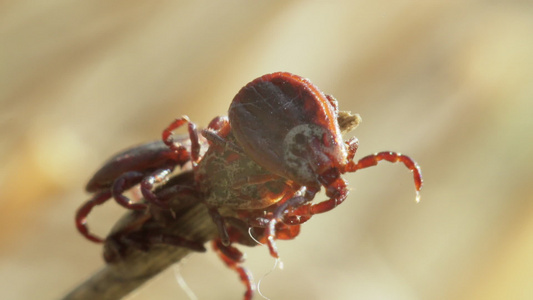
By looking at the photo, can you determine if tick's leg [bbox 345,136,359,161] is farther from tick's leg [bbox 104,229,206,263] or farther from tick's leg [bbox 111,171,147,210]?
tick's leg [bbox 111,171,147,210]

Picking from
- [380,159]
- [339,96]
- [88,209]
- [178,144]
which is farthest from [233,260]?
[339,96]

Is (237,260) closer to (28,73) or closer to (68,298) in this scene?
(68,298)

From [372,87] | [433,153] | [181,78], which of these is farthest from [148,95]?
[433,153]

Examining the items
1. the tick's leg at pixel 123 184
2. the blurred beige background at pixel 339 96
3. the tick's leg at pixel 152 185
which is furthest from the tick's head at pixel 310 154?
the blurred beige background at pixel 339 96

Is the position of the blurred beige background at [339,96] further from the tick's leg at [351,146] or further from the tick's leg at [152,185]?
the tick's leg at [351,146]

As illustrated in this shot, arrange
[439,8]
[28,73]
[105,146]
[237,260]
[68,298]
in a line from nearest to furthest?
[237,260], [68,298], [439,8], [28,73], [105,146]

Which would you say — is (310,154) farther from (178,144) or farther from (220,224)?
(178,144)
